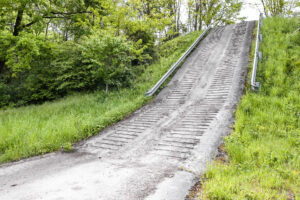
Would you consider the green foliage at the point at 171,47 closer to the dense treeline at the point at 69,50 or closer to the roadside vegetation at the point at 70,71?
the roadside vegetation at the point at 70,71

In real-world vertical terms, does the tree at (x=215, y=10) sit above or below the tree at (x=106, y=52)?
above

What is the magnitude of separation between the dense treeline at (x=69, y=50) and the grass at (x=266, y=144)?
6854 millimetres

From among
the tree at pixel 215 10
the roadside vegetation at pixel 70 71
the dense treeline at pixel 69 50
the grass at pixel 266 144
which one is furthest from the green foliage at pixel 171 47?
the tree at pixel 215 10

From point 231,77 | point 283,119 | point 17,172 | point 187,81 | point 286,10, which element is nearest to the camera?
point 17,172

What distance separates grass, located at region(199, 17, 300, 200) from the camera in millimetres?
3189

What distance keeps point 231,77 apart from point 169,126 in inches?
197

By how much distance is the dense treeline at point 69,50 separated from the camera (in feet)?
34.0

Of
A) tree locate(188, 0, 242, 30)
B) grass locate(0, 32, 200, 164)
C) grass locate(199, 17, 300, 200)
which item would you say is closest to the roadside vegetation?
grass locate(0, 32, 200, 164)

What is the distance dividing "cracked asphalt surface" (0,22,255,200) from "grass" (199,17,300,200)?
49cm

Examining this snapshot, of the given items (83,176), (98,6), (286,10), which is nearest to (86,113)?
(83,176)

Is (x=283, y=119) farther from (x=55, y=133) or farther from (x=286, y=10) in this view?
(x=286, y=10)

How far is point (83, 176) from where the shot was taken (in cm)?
416

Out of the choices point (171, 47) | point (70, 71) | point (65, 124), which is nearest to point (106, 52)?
point (70, 71)

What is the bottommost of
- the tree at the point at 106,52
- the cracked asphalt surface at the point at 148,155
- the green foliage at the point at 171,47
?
the cracked asphalt surface at the point at 148,155
